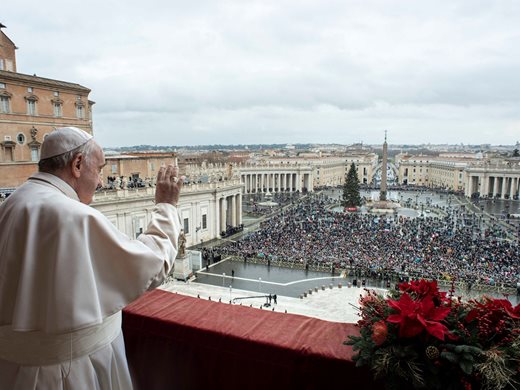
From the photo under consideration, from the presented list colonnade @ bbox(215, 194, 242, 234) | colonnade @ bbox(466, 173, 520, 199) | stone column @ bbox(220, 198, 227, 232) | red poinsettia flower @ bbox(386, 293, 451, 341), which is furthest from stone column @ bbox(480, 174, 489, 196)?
red poinsettia flower @ bbox(386, 293, 451, 341)

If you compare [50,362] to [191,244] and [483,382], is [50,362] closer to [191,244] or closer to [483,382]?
[483,382]

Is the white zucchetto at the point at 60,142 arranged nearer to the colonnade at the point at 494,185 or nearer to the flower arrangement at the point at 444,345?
the flower arrangement at the point at 444,345

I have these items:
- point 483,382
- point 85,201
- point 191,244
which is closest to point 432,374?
point 483,382

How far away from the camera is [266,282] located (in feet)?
74.3

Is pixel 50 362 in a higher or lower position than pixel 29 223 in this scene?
lower

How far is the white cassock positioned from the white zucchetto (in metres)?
0.13

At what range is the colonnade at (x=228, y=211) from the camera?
37.3 metres

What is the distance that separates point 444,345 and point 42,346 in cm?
209

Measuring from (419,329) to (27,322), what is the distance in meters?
1.96

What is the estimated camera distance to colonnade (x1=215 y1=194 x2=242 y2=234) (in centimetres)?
3731

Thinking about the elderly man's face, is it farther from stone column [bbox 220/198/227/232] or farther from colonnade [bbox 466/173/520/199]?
colonnade [bbox 466/173/520/199]

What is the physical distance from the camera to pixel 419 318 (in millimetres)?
2148

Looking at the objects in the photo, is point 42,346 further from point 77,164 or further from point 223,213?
point 223,213

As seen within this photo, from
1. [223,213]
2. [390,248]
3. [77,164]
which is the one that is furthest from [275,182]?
[77,164]
